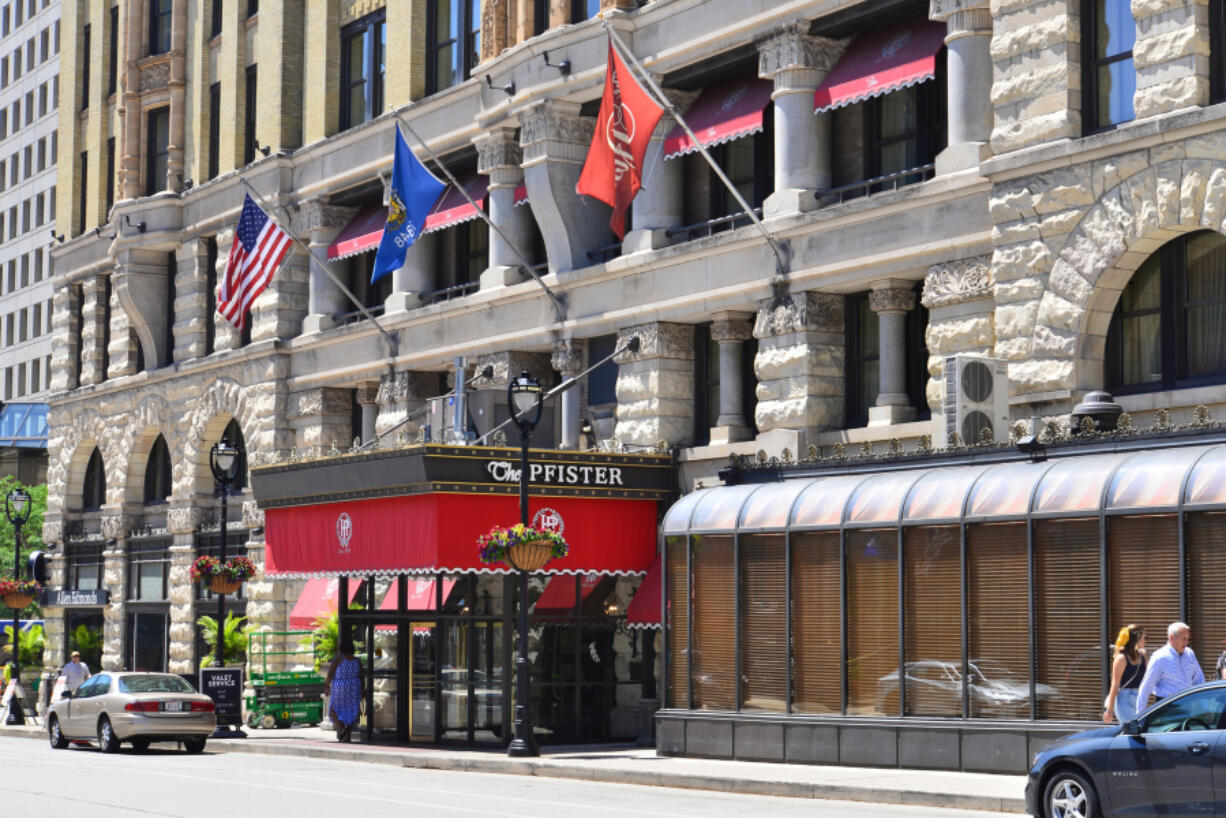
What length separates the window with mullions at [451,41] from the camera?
124 feet

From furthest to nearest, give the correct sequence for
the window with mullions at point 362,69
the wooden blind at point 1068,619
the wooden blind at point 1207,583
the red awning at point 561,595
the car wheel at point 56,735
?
the window with mullions at point 362,69, the car wheel at point 56,735, the red awning at point 561,595, the wooden blind at point 1068,619, the wooden blind at point 1207,583

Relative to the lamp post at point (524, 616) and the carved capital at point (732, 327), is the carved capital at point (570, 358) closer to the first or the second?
the carved capital at point (732, 327)

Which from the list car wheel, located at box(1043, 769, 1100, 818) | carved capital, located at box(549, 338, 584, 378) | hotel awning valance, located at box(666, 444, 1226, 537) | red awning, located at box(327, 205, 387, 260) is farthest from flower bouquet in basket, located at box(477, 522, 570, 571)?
red awning, located at box(327, 205, 387, 260)

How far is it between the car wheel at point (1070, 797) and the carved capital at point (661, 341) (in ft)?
53.6

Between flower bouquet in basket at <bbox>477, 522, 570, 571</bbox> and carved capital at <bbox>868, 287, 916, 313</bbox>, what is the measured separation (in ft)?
20.9

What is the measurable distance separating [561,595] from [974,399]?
9648 millimetres

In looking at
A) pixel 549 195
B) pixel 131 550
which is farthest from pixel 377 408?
pixel 131 550

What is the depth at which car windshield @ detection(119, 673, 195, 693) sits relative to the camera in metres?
30.9

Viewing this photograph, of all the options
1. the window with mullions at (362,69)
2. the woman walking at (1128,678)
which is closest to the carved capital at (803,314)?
the woman walking at (1128,678)

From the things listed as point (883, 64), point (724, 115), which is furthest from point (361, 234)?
point (883, 64)

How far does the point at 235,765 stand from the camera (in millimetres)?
27578

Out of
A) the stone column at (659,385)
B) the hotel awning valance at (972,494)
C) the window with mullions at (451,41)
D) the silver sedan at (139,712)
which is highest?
the window with mullions at (451,41)

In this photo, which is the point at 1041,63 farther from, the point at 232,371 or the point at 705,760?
the point at 232,371

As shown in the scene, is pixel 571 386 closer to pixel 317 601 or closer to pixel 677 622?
pixel 677 622
